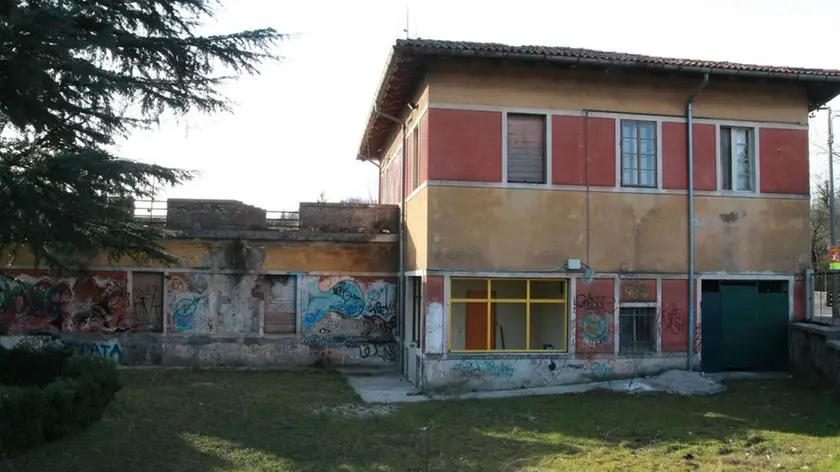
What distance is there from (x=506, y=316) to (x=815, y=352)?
7.01m

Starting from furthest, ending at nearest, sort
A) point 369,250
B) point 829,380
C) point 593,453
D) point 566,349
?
point 369,250
point 566,349
point 829,380
point 593,453

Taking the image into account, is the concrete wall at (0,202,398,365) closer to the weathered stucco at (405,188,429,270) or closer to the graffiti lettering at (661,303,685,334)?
the weathered stucco at (405,188,429,270)

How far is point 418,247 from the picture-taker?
16109 millimetres

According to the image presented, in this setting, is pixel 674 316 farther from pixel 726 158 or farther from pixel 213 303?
pixel 213 303

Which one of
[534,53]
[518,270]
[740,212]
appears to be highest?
[534,53]

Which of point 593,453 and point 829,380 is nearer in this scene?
point 593,453

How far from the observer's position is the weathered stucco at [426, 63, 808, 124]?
14.8 metres

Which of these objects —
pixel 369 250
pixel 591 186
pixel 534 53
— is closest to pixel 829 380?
pixel 591 186

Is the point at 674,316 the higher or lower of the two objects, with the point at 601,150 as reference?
lower

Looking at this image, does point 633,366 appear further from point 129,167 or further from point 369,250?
point 129,167

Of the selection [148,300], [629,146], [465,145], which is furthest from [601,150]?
[148,300]

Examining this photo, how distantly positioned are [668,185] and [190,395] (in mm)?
10930

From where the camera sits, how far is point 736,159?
52.9 ft

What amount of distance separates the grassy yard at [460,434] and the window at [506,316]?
284cm
